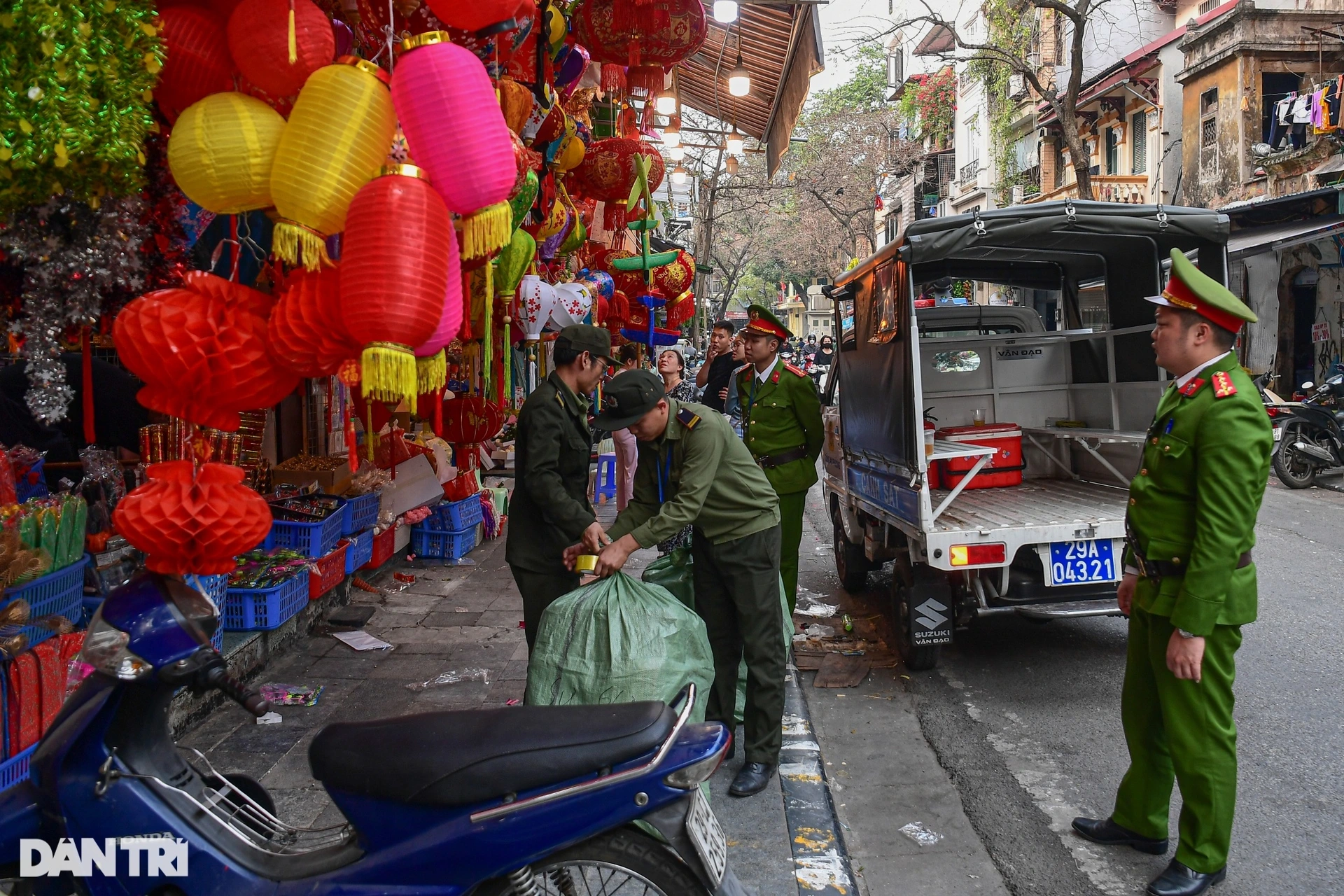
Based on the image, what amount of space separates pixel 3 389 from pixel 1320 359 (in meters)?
19.6

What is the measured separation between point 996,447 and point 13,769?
19.6 ft

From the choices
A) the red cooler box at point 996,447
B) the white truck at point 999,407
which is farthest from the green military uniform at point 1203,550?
the red cooler box at point 996,447

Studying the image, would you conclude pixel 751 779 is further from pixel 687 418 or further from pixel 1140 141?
pixel 1140 141

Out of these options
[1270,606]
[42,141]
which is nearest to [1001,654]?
[1270,606]

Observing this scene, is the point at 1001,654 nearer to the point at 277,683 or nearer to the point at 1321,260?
the point at 277,683

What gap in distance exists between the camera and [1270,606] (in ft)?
21.5

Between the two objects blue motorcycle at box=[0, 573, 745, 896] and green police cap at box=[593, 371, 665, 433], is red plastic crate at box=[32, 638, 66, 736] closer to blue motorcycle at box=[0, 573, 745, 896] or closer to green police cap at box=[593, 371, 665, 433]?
blue motorcycle at box=[0, 573, 745, 896]

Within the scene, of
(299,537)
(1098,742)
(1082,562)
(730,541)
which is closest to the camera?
(730,541)

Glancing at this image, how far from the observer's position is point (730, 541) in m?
3.93

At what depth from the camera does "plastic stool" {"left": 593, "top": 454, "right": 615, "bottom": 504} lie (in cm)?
1155

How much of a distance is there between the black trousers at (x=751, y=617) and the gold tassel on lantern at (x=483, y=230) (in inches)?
61.2

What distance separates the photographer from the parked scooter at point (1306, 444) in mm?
11719

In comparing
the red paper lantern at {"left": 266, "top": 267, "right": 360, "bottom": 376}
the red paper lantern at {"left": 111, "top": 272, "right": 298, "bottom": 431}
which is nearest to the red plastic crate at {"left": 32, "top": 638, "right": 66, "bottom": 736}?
the red paper lantern at {"left": 111, "top": 272, "right": 298, "bottom": 431}

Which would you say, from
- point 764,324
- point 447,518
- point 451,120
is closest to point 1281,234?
point 764,324
